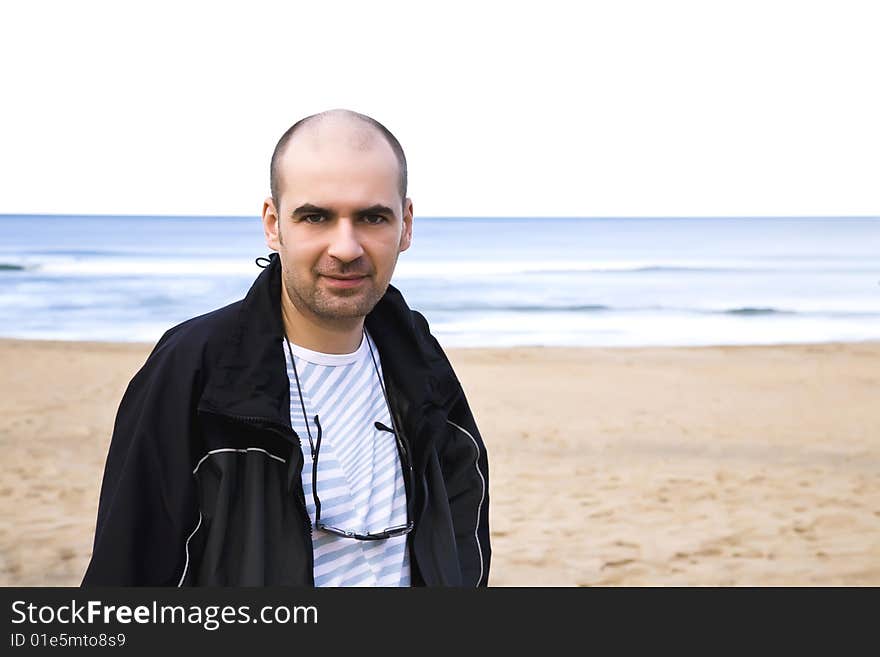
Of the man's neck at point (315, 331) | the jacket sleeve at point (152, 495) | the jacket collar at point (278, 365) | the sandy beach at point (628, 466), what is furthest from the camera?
the sandy beach at point (628, 466)

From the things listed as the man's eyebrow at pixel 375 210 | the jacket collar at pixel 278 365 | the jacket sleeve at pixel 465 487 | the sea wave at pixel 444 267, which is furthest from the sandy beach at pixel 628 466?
the sea wave at pixel 444 267

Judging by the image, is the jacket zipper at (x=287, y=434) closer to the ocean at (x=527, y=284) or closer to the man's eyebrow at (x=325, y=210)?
the man's eyebrow at (x=325, y=210)

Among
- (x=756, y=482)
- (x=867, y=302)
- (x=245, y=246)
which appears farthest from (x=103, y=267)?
(x=756, y=482)

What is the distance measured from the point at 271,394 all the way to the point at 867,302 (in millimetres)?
25478

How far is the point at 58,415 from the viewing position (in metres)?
10.9

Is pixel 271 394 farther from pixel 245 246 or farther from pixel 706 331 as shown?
pixel 245 246

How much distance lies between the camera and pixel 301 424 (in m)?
2.31

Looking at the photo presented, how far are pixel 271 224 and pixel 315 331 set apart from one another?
0.28m

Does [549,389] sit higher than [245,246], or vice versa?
[245,246]

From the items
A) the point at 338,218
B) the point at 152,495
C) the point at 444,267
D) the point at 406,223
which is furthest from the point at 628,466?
the point at 444,267

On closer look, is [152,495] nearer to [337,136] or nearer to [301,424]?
[301,424]

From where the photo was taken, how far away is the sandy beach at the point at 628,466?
666 centimetres

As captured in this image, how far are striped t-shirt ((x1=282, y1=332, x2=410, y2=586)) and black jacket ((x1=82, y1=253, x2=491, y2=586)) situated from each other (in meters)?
0.06

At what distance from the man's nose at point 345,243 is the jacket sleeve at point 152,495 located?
0.41m
